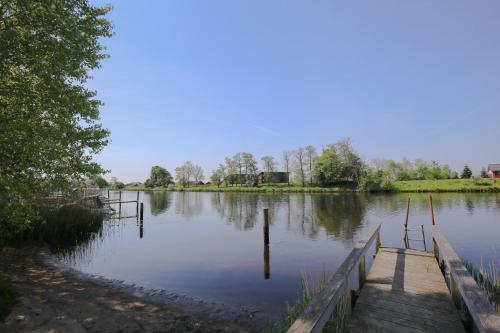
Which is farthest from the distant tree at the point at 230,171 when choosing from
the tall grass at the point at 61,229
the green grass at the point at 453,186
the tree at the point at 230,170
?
the tall grass at the point at 61,229

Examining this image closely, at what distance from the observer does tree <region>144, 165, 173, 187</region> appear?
131 meters

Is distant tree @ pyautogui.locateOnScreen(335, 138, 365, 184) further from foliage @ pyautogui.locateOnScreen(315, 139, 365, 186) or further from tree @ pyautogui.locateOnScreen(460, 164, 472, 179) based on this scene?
tree @ pyautogui.locateOnScreen(460, 164, 472, 179)

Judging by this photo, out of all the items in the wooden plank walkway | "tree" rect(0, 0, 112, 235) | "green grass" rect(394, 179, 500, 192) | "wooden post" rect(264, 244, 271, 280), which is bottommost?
"wooden post" rect(264, 244, 271, 280)

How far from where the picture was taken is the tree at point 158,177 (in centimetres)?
13062

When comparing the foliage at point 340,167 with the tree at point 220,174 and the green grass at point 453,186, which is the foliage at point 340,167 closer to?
the green grass at point 453,186

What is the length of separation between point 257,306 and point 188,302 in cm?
199

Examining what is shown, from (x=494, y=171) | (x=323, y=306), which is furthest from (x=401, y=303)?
(x=494, y=171)

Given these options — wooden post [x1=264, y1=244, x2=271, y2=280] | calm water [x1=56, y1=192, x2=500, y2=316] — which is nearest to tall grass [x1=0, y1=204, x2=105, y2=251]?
calm water [x1=56, y1=192, x2=500, y2=316]

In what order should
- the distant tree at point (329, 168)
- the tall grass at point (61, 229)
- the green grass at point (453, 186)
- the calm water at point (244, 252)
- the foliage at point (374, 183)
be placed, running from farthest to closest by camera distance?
the distant tree at point (329, 168)
the foliage at point (374, 183)
the green grass at point (453, 186)
the tall grass at point (61, 229)
the calm water at point (244, 252)

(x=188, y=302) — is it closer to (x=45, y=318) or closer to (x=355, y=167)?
(x=45, y=318)

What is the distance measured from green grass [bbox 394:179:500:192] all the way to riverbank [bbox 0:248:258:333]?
63.6 metres

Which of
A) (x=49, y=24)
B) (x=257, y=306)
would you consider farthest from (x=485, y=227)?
(x=49, y=24)

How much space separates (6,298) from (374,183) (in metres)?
68.5

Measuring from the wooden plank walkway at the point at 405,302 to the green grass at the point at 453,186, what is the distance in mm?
58149
